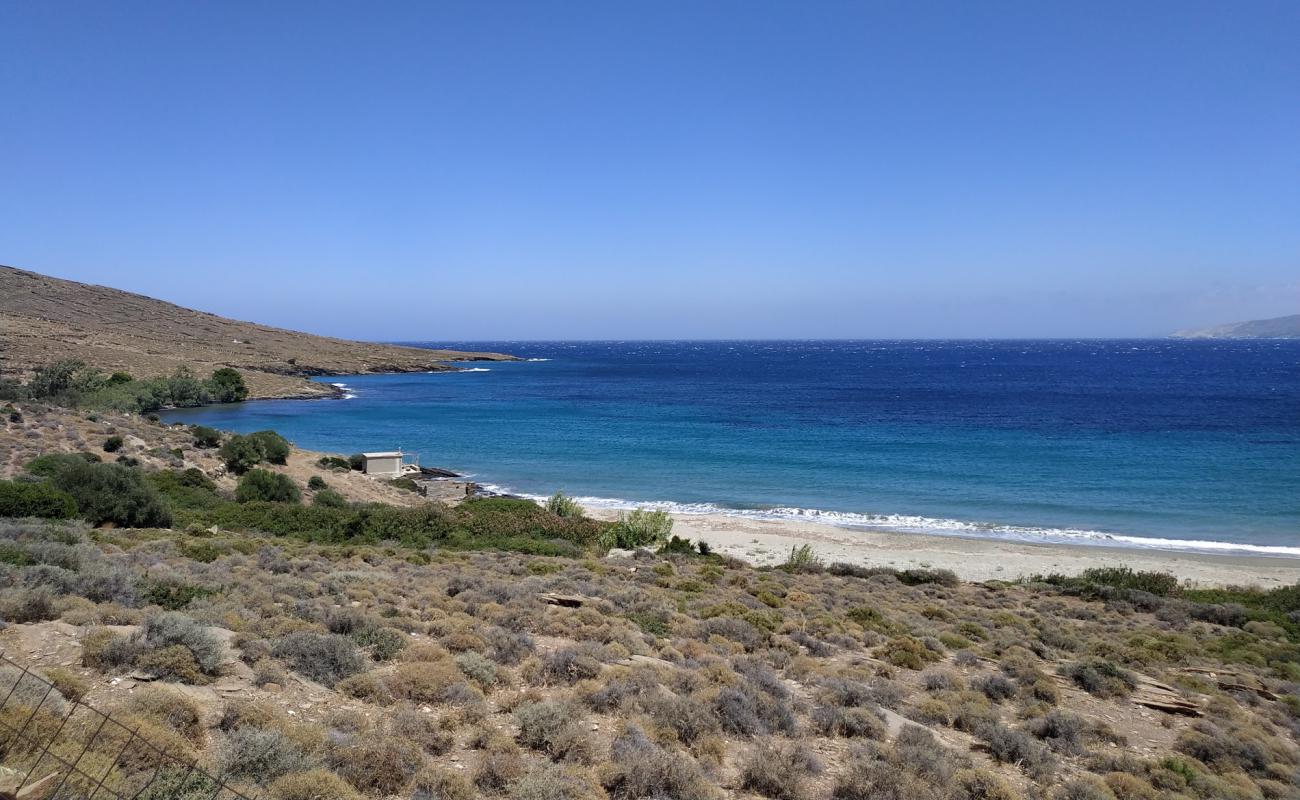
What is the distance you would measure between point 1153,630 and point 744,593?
9941 mm

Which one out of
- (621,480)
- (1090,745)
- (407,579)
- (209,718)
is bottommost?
(621,480)

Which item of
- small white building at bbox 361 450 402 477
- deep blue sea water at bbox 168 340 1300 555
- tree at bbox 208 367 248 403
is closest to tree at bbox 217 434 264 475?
small white building at bbox 361 450 402 477

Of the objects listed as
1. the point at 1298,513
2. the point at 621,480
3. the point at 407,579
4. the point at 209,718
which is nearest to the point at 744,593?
the point at 407,579

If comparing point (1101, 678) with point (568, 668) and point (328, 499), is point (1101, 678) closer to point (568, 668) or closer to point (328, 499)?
point (568, 668)

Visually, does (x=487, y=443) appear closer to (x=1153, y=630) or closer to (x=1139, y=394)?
(x=1153, y=630)

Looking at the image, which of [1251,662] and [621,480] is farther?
[621,480]

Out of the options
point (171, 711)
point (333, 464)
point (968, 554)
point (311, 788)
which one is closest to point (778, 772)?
point (311, 788)

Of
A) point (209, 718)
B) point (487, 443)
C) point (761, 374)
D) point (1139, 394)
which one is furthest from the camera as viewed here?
point (761, 374)

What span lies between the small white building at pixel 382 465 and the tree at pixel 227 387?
176 ft

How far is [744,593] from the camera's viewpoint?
16.6 metres

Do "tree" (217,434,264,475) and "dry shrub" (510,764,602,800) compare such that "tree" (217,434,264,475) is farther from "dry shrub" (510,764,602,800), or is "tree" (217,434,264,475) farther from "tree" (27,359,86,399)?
"dry shrub" (510,764,602,800)

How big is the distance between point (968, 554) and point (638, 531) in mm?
13811

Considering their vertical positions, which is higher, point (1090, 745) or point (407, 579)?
point (407, 579)

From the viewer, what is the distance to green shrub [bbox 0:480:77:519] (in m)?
17.0
